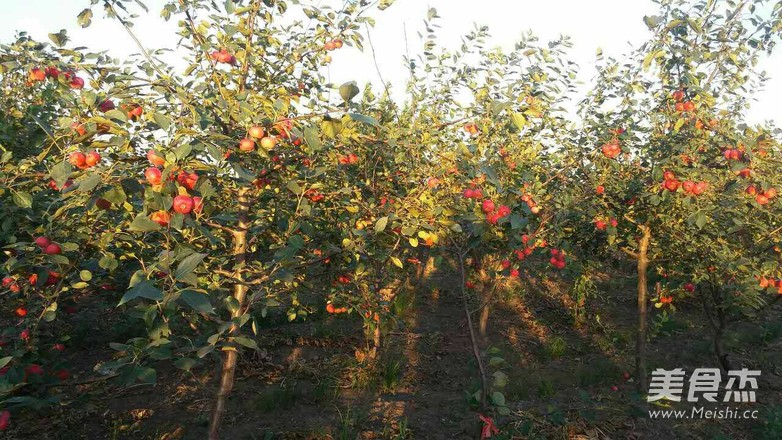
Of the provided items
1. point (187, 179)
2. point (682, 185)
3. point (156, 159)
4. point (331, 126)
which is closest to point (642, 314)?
point (682, 185)

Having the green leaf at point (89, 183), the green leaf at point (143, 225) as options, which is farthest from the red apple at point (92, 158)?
the green leaf at point (143, 225)

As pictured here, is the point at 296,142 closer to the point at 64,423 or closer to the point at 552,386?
the point at 64,423

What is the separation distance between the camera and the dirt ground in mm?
4273

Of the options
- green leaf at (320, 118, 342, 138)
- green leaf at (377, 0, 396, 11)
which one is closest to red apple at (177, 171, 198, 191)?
green leaf at (320, 118, 342, 138)

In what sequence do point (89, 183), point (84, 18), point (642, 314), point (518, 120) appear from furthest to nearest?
point (642, 314)
point (84, 18)
point (518, 120)
point (89, 183)

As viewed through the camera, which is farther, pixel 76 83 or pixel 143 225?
pixel 76 83

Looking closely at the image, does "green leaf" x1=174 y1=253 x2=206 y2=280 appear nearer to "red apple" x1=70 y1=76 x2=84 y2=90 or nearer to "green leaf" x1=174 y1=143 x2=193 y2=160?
"green leaf" x1=174 y1=143 x2=193 y2=160

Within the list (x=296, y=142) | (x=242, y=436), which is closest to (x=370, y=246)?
(x=296, y=142)

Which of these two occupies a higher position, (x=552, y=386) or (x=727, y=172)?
(x=727, y=172)

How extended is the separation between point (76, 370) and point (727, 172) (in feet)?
22.2

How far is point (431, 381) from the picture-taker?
5.75 metres

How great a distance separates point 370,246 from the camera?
3527 mm

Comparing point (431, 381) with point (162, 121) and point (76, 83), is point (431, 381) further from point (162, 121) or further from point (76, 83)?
point (162, 121)

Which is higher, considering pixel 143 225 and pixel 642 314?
pixel 642 314
